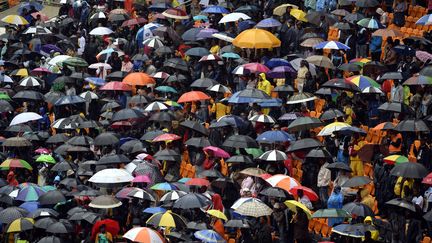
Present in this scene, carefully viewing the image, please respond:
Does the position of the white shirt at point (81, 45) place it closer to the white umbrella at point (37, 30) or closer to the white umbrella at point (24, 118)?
the white umbrella at point (37, 30)

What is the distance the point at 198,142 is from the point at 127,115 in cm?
273

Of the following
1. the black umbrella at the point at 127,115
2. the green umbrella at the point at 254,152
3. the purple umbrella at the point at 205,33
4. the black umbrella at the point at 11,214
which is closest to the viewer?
the black umbrella at the point at 11,214

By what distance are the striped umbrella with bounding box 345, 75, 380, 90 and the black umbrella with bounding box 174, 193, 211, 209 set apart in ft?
18.7

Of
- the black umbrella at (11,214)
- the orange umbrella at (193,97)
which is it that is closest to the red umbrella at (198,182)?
Result: the black umbrella at (11,214)

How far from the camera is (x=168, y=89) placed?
31.5 meters

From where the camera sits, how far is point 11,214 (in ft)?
83.7

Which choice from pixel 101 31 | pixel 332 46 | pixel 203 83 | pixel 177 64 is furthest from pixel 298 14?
pixel 101 31

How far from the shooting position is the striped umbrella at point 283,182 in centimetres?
2489

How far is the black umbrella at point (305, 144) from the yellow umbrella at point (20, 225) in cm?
537

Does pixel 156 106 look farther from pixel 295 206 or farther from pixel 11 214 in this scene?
pixel 295 206

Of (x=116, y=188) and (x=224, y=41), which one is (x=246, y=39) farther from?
(x=116, y=188)

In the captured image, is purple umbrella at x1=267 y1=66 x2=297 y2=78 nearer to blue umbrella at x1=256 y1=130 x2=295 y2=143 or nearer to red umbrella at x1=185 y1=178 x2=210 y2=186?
blue umbrella at x1=256 y1=130 x2=295 y2=143

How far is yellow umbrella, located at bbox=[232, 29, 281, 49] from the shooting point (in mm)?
31766

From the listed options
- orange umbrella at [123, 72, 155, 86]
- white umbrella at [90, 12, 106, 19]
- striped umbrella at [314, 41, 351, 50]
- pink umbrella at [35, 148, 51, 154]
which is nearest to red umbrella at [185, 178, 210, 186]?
pink umbrella at [35, 148, 51, 154]
